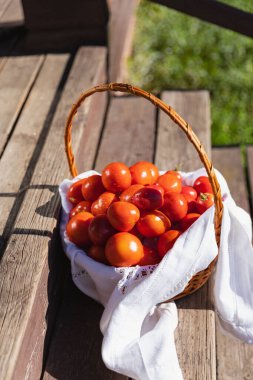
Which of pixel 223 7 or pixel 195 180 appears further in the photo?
pixel 223 7

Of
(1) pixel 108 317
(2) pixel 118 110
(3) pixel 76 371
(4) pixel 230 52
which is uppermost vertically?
(1) pixel 108 317

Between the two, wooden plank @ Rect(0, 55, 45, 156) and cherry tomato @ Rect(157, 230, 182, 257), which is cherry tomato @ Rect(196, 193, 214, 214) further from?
wooden plank @ Rect(0, 55, 45, 156)

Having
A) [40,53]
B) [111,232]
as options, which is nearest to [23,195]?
[111,232]

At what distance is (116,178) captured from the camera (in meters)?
2.03

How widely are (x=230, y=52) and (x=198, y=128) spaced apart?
70.6 inches

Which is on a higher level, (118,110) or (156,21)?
(118,110)

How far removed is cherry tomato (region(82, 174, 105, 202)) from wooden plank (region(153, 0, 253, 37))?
1066 mm

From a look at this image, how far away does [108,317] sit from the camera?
1.84 metres

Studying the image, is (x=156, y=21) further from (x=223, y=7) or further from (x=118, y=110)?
(x=223, y=7)

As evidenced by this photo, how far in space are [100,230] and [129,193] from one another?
6.8 inches

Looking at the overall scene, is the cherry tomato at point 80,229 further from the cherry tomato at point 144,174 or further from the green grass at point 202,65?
the green grass at point 202,65

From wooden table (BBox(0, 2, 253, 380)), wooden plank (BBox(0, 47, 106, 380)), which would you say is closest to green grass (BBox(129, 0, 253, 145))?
wooden table (BBox(0, 2, 253, 380))

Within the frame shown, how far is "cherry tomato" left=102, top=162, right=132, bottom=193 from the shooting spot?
2029 mm

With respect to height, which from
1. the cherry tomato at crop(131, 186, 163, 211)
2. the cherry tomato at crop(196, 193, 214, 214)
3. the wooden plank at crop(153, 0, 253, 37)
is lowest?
the cherry tomato at crop(196, 193, 214, 214)
